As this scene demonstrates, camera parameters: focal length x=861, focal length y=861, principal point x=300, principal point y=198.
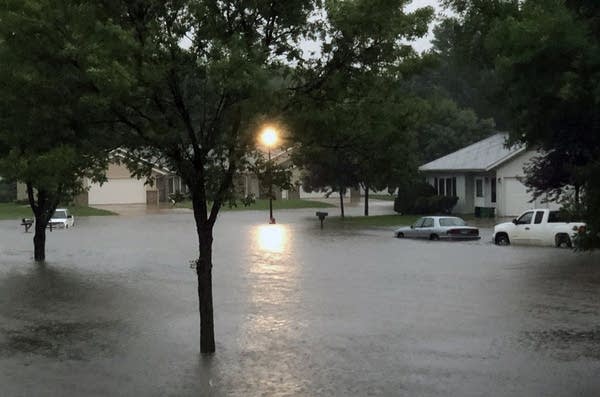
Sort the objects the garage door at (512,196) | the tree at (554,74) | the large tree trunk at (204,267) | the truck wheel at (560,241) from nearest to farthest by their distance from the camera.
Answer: the tree at (554,74), the large tree trunk at (204,267), the truck wheel at (560,241), the garage door at (512,196)

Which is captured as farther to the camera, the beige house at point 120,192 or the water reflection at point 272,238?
the beige house at point 120,192

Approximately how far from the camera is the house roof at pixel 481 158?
168ft

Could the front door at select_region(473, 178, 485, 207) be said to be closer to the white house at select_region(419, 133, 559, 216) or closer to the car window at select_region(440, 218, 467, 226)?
the white house at select_region(419, 133, 559, 216)

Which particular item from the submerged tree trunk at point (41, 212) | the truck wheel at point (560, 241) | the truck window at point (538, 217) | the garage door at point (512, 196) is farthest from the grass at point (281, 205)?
the submerged tree trunk at point (41, 212)

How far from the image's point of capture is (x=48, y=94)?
11102 mm

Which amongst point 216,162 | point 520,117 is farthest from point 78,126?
point 520,117

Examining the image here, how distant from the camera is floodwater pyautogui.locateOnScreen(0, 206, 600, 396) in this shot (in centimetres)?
1061

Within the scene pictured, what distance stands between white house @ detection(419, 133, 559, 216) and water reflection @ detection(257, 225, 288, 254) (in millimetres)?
13574

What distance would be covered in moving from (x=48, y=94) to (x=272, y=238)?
89.8ft

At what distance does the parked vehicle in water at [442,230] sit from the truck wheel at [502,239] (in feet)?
8.88

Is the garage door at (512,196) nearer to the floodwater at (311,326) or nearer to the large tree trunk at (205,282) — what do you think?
the floodwater at (311,326)

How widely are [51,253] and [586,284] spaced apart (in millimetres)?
19831

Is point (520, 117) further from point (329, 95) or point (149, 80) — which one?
point (149, 80)

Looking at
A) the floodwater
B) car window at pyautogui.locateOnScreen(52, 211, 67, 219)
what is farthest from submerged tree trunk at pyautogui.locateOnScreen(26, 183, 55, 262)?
car window at pyautogui.locateOnScreen(52, 211, 67, 219)
